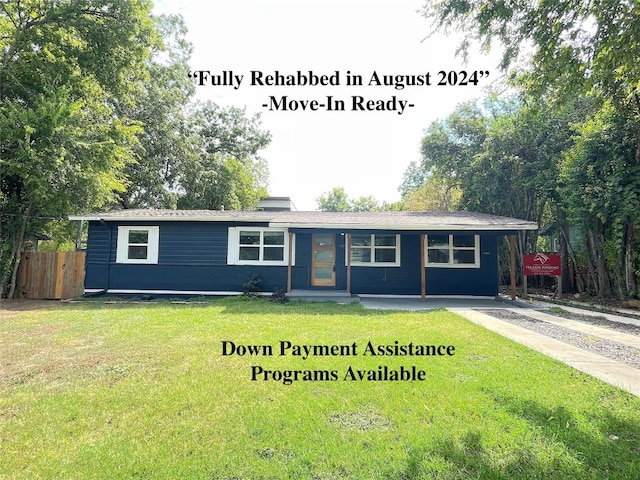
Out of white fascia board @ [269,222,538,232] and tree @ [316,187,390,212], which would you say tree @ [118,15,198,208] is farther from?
tree @ [316,187,390,212]

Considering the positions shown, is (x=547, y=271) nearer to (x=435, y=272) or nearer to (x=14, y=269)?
(x=435, y=272)

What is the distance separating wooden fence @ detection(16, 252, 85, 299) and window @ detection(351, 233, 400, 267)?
914 centimetres

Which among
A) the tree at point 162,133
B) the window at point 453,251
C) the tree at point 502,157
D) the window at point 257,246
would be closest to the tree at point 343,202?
the tree at point 502,157

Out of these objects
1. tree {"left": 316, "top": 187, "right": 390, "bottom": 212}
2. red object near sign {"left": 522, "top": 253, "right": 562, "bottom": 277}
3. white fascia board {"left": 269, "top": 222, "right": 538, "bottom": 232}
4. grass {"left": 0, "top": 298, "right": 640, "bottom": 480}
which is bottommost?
Answer: grass {"left": 0, "top": 298, "right": 640, "bottom": 480}

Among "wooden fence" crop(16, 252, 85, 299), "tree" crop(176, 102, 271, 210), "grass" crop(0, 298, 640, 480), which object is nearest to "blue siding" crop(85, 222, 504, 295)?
"wooden fence" crop(16, 252, 85, 299)

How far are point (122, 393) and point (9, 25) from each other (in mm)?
13241

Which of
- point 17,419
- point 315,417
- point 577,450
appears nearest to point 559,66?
point 577,450

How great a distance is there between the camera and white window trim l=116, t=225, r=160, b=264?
11.1 meters

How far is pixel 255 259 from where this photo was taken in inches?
438

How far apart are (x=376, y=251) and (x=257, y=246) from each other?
12.7 ft

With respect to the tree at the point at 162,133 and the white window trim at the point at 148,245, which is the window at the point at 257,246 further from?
the tree at the point at 162,133

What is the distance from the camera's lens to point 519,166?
548 inches

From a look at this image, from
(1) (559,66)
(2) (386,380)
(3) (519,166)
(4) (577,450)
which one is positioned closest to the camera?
(4) (577,450)

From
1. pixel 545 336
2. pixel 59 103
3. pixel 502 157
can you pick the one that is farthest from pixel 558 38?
pixel 59 103
